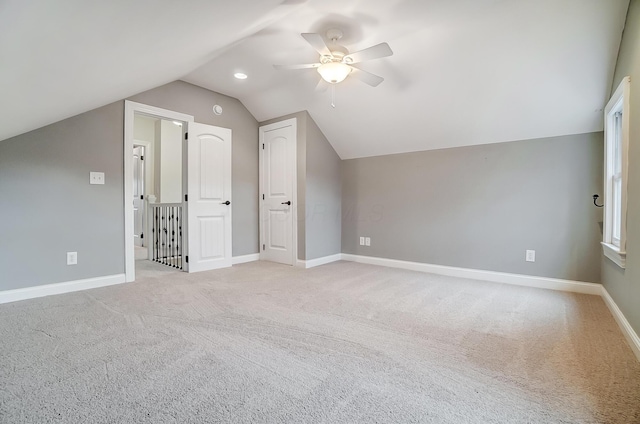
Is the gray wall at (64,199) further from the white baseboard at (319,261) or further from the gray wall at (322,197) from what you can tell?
the white baseboard at (319,261)

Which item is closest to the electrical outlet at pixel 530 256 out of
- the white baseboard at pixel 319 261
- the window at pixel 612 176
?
the window at pixel 612 176

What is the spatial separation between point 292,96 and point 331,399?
371cm

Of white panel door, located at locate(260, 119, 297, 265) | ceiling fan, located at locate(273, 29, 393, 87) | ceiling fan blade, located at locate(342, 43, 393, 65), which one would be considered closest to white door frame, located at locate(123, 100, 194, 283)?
white panel door, located at locate(260, 119, 297, 265)

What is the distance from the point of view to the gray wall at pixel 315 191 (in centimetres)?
433

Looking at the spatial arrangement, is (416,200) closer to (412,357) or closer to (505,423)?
(412,357)

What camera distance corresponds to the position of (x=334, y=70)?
264 centimetres

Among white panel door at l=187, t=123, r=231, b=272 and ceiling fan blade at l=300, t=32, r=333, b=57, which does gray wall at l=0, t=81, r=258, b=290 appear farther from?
ceiling fan blade at l=300, t=32, r=333, b=57

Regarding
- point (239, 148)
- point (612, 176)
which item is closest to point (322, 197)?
point (239, 148)

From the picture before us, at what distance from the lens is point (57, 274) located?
2.98 meters

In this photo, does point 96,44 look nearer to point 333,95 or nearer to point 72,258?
point 72,258

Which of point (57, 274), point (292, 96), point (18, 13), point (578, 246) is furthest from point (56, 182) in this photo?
point (578, 246)

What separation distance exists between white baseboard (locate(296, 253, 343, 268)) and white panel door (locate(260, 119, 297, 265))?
7.0 inches

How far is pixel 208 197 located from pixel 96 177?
1.32 m

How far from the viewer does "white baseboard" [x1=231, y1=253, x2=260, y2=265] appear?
452 cm
